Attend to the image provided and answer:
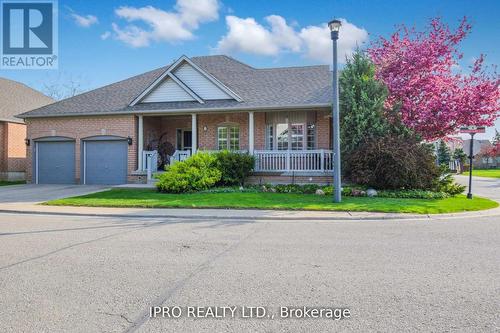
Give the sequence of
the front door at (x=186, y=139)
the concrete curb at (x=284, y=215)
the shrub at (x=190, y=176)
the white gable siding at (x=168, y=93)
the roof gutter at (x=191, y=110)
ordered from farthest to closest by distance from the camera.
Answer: the front door at (x=186, y=139)
the white gable siding at (x=168, y=93)
the roof gutter at (x=191, y=110)
the shrub at (x=190, y=176)
the concrete curb at (x=284, y=215)

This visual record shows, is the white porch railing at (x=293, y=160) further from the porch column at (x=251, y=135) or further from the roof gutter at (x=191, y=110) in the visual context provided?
the roof gutter at (x=191, y=110)

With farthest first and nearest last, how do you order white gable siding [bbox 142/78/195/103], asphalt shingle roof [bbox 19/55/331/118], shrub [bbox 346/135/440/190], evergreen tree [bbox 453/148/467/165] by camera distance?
evergreen tree [bbox 453/148/467/165] → white gable siding [bbox 142/78/195/103] → asphalt shingle roof [bbox 19/55/331/118] → shrub [bbox 346/135/440/190]

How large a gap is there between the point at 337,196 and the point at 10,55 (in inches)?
779

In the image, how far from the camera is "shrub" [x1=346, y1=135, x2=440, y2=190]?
540 inches

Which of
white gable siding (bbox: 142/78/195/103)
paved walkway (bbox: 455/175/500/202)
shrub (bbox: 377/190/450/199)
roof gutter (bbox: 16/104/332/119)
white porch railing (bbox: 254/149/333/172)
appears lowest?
paved walkway (bbox: 455/175/500/202)

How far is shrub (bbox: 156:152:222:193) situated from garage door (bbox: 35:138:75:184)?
8.26m

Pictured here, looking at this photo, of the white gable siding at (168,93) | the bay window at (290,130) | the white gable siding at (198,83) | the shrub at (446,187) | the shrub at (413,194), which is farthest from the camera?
the white gable siding at (168,93)

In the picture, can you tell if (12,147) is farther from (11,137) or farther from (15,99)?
(15,99)

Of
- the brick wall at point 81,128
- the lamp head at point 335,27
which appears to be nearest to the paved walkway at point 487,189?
the lamp head at point 335,27

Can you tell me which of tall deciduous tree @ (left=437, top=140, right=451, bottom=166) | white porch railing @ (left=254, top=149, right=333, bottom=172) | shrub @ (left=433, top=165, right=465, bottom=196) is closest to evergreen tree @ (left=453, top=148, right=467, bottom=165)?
tall deciduous tree @ (left=437, top=140, right=451, bottom=166)

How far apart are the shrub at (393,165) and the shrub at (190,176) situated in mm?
6206

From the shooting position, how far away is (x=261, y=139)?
18.8m

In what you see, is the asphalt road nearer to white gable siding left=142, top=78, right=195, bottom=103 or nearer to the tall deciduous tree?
white gable siding left=142, top=78, right=195, bottom=103

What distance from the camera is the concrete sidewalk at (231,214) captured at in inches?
388
